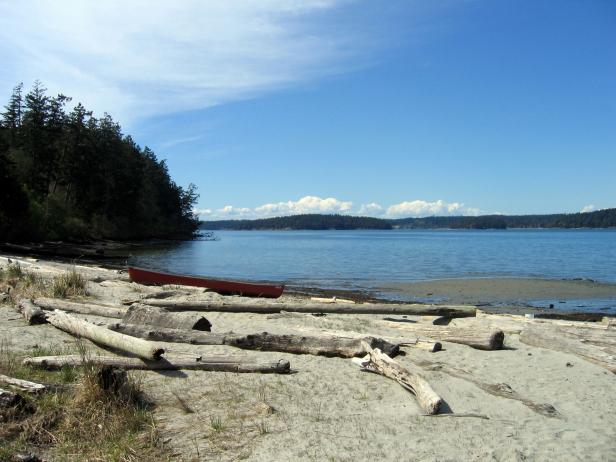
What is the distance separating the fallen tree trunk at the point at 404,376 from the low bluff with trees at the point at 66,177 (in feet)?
139

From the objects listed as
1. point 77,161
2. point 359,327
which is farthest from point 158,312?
point 77,161

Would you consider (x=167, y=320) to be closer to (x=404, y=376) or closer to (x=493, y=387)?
(x=404, y=376)

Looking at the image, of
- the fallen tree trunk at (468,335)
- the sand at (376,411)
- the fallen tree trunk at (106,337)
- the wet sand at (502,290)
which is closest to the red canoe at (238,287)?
the fallen tree trunk at (468,335)

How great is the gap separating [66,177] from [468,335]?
62.2 m

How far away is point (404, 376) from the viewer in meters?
6.99

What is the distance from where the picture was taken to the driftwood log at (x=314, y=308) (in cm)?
1262

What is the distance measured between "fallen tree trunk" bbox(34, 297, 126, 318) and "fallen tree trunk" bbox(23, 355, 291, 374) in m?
3.65

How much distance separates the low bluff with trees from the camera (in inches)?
1821

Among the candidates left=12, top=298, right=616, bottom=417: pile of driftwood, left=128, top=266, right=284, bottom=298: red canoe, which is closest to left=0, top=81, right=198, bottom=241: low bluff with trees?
left=128, top=266, right=284, bottom=298: red canoe

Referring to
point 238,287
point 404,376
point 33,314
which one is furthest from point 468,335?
point 238,287

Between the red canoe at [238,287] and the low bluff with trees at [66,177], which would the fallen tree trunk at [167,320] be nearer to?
the red canoe at [238,287]

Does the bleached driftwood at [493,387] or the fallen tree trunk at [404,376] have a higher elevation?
the fallen tree trunk at [404,376]

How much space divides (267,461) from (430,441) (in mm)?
1694

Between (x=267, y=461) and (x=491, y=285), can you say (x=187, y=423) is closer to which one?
(x=267, y=461)
